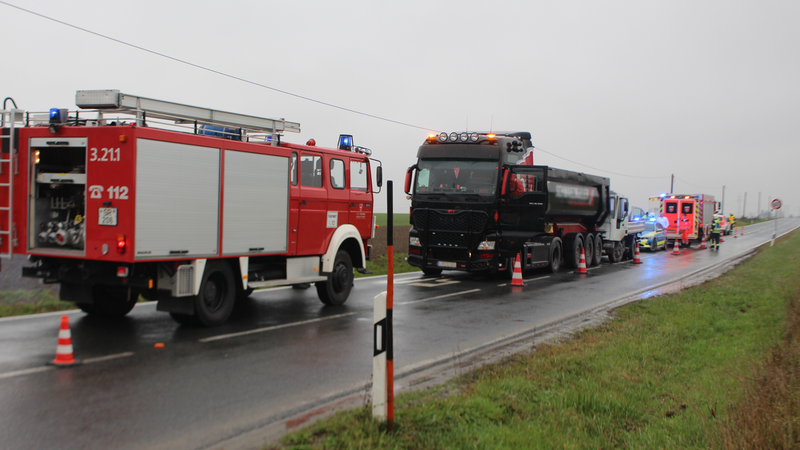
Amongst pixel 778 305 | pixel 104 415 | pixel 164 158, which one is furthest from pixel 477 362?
pixel 778 305

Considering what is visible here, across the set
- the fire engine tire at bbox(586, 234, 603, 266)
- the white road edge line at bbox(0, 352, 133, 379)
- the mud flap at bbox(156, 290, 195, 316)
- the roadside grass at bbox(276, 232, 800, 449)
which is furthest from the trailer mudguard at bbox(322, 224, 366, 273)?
the fire engine tire at bbox(586, 234, 603, 266)

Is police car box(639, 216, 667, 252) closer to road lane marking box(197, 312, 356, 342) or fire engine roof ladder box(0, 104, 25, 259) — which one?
road lane marking box(197, 312, 356, 342)

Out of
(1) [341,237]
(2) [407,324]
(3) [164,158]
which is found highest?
(3) [164,158]

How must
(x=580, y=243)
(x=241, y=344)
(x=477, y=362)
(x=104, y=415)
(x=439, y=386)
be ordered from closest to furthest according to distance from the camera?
(x=104, y=415), (x=439, y=386), (x=477, y=362), (x=241, y=344), (x=580, y=243)

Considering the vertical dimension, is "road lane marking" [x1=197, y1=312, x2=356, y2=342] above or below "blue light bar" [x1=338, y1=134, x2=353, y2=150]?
below

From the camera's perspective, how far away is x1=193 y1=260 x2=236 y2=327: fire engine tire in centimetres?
841

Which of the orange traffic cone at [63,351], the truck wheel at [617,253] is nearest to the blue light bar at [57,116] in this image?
the orange traffic cone at [63,351]

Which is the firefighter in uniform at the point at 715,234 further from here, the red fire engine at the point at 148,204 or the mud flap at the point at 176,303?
the mud flap at the point at 176,303

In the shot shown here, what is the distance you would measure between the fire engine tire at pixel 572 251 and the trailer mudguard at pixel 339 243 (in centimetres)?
1110

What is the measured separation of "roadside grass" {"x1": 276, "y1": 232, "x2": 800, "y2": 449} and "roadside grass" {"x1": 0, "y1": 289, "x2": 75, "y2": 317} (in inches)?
274

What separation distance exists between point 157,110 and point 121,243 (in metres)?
1.87

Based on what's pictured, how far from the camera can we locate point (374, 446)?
13.5 feet

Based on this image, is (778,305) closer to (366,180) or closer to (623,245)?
(366,180)

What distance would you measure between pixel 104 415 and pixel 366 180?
299 inches
